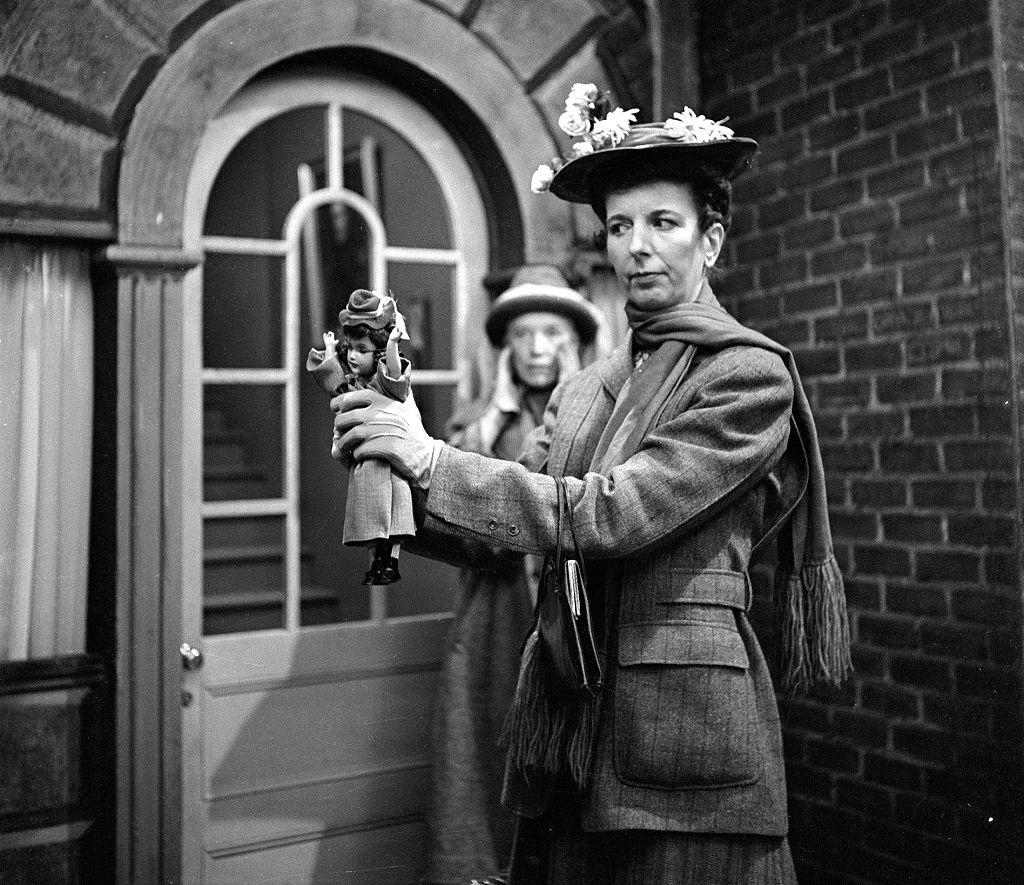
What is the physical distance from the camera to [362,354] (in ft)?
5.71

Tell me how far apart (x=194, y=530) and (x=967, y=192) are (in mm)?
2369

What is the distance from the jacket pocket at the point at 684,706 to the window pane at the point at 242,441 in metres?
1.70

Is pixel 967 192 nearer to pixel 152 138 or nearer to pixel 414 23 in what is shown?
pixel 414 23

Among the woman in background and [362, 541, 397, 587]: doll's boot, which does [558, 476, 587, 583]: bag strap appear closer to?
[362, 541, 397, 587]: doll's boot

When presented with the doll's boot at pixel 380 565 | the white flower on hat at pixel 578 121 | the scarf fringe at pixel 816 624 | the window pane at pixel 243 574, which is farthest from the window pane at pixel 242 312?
the scarf fringe at pixel 816 624

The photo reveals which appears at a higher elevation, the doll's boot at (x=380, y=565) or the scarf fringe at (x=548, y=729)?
the doll's boot at (x=380, y=565)

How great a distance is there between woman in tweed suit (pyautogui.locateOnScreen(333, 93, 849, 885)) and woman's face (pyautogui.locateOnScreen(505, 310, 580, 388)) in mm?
1092

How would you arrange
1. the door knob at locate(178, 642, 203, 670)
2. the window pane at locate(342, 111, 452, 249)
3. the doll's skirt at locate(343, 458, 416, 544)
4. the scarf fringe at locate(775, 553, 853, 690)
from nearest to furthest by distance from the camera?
the doll's skirt at locate(343, 458, 416, 544)
the scarf fringe at locate(775, 553, 853, 690)
the door knob at locate(178, 642, 203, 670)
the window pane at locate(342, 111, 452, 249)

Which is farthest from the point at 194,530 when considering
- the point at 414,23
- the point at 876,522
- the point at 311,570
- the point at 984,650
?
the point at 984,650

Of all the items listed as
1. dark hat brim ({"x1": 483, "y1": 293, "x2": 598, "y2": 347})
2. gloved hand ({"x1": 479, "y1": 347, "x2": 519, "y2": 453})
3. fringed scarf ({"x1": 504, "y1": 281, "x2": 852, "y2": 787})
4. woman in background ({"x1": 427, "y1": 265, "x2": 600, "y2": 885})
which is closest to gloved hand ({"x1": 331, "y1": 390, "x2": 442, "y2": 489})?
fringed scarf ({"x1": 504, "y1": 281, "x2": 852, "y2": 787})

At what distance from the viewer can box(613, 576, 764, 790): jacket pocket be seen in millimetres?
1883

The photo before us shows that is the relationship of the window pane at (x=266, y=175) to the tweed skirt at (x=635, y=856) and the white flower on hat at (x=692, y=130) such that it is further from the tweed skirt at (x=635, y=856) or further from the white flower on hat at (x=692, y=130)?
the tweed skirt at (x=635, y=856)

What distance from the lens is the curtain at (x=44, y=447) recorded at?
9.17ft

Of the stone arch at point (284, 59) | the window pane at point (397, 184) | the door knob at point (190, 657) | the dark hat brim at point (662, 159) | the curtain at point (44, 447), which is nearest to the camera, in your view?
the dark hat brim at point (662, 159)
